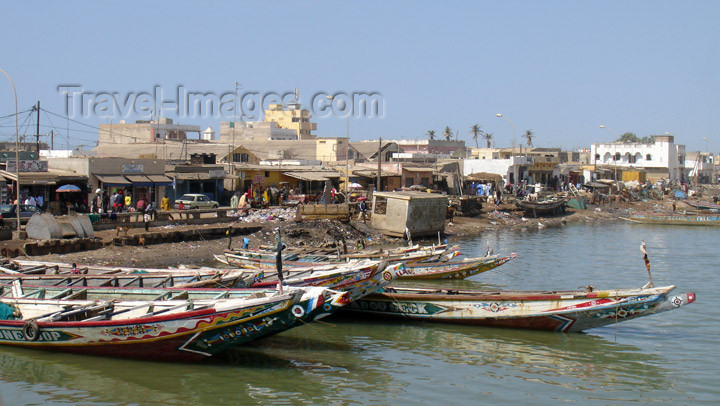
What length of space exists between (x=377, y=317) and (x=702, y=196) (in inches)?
2549

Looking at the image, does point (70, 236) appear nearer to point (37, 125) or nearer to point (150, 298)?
point (150, 298)

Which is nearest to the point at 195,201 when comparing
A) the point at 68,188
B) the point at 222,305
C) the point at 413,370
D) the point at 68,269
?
the point at 68,188

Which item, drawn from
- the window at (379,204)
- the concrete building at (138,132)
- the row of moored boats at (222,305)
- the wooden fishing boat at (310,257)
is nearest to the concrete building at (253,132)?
the concrete building at (138,132)

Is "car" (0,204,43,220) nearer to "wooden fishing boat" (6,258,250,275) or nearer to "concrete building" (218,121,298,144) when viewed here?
"wooden fishing boat" (6,258,250,275)

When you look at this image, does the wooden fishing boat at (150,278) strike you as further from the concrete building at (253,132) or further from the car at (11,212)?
the concrete building at (253,132)

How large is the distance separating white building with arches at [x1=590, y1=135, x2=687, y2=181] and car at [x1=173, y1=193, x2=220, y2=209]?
5887cm

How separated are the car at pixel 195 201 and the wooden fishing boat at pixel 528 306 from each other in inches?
795

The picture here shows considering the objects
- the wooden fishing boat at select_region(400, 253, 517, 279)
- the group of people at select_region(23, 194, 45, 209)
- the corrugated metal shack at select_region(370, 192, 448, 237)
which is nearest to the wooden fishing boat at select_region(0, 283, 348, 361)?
the wooden fishing boat at select_region(400, 253, 517, 279)

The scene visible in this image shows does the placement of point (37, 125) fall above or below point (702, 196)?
above

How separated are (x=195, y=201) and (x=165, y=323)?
23.9 meters

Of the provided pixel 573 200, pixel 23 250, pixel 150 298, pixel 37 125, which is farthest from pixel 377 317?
pixel 573 200

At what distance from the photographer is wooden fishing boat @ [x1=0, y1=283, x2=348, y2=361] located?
12594 mm

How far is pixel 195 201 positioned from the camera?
3603 centimetres

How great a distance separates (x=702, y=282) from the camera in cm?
2512
